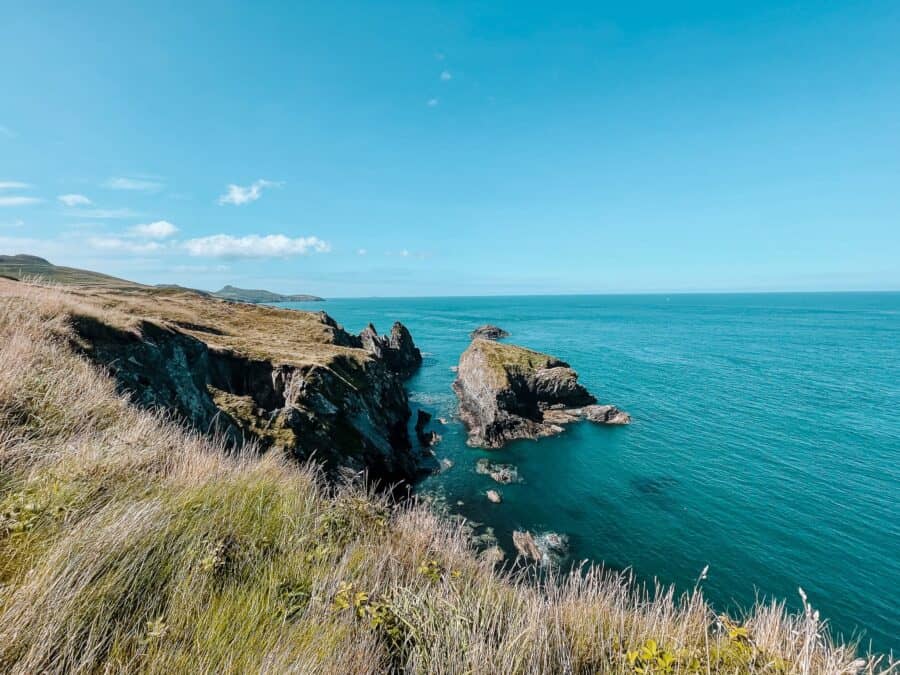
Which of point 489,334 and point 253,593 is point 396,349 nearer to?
point 489,334

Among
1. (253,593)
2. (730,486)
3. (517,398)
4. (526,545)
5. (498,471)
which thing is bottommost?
(526,545)

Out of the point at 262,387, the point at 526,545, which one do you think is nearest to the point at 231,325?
the point at 262,387

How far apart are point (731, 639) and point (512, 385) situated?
5493 centimetres

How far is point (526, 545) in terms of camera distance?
30.6 metres

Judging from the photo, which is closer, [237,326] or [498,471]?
[498,471]

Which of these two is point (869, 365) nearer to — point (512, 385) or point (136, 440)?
point (512, 385)

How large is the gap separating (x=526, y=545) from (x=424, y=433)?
81.0ft

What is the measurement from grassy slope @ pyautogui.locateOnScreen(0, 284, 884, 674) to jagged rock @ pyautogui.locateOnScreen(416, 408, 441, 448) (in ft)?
144

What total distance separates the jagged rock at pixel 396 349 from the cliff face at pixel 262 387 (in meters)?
35.8

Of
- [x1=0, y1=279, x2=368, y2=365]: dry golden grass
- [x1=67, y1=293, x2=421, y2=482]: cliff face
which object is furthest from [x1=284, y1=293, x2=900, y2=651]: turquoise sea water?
[x1=0, y1=279, x2=368, y2=365]: dry golden grass

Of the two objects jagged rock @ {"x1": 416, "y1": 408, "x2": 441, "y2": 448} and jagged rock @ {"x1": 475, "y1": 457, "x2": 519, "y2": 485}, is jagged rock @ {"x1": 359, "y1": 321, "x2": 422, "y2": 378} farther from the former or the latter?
jagged rock @ {"x1": 475, "y1": 457, "x2": 519, "y2": 485}

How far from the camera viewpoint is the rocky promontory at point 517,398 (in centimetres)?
5359

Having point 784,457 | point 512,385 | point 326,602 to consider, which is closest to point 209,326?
point 512,385

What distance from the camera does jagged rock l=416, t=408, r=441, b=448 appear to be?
50.1 m
